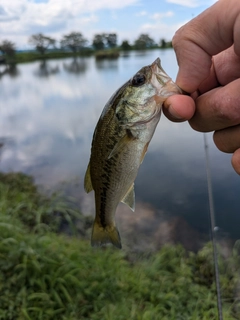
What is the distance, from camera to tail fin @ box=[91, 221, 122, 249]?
186 centimetres

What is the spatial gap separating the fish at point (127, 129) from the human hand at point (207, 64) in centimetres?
8

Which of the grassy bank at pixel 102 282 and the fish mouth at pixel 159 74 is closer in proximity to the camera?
the fish mouth at pixel 159 74

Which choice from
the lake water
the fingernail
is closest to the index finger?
the fingernail

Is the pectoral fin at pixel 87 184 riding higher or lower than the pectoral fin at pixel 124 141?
lower

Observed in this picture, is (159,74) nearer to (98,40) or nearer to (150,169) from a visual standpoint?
(150,169)

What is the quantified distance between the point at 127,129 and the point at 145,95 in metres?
0.18

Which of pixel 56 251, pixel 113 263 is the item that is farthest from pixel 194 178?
pixel 56 251

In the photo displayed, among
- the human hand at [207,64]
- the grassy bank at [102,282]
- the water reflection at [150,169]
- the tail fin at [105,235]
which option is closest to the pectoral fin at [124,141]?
the human hand at [207,64]

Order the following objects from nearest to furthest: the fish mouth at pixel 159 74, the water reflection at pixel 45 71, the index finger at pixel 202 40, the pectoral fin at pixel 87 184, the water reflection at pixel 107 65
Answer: the index finger at pixel 202 40 → the fish mouth at pixel 159 74 → the pectoral fin at pixel 87 184 → the water reflection at pixel 107 65 → the water reflection at pixel 45 71

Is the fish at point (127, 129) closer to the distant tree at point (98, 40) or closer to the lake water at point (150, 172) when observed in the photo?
the lake water at point (150, 172)

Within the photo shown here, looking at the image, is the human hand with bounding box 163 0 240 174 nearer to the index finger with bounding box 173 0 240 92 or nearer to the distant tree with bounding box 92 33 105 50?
the index finger with bounding box 173 0 240 92

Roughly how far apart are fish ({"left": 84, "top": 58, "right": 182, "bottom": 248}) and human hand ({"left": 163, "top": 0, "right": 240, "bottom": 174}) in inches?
3.3

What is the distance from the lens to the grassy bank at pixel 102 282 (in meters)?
3.09

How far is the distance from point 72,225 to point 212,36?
399 centimetres
